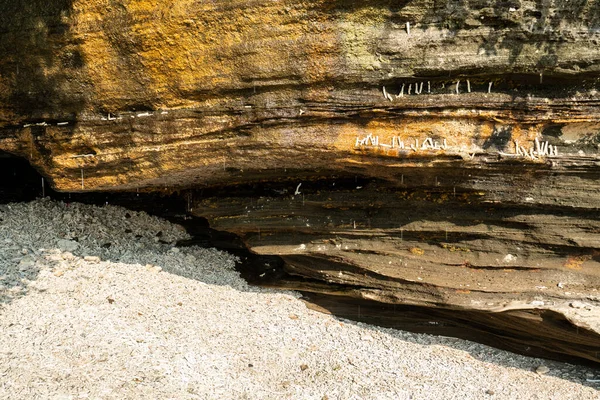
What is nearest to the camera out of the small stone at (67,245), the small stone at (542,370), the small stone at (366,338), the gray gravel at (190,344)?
the gray gravel at (190,344)

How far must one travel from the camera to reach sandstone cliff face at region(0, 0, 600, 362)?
600 cm

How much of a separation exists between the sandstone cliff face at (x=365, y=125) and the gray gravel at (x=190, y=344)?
0.58 metres

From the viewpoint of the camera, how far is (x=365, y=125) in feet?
20.9

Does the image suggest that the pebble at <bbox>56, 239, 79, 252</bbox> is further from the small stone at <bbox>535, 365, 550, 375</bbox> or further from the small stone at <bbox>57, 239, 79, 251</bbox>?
the small stone at <bbox>535, 365, 550, 375</bbox>

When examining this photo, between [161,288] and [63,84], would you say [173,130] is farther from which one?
[161,288]

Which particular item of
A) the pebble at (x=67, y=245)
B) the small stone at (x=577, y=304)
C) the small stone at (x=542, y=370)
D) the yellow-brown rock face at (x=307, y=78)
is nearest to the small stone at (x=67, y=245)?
the pebble at (x=67, y=245)

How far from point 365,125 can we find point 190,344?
3016mm

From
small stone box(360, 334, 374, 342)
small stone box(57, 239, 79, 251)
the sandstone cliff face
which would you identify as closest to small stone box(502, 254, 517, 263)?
the sandstone cliff face

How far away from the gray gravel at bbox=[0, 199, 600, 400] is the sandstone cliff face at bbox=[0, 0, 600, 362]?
0.58 metres

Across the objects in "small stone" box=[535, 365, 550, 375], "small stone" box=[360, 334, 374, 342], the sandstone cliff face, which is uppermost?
the sandstone cliff face

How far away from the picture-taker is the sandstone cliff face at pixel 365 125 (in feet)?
19.7

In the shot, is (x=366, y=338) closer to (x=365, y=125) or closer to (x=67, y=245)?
(x=365, y=125)

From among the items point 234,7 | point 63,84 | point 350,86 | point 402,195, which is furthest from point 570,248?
point 63,84

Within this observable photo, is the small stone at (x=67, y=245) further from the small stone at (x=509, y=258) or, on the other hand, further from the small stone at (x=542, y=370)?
the small stone at (x=542, y=370)
